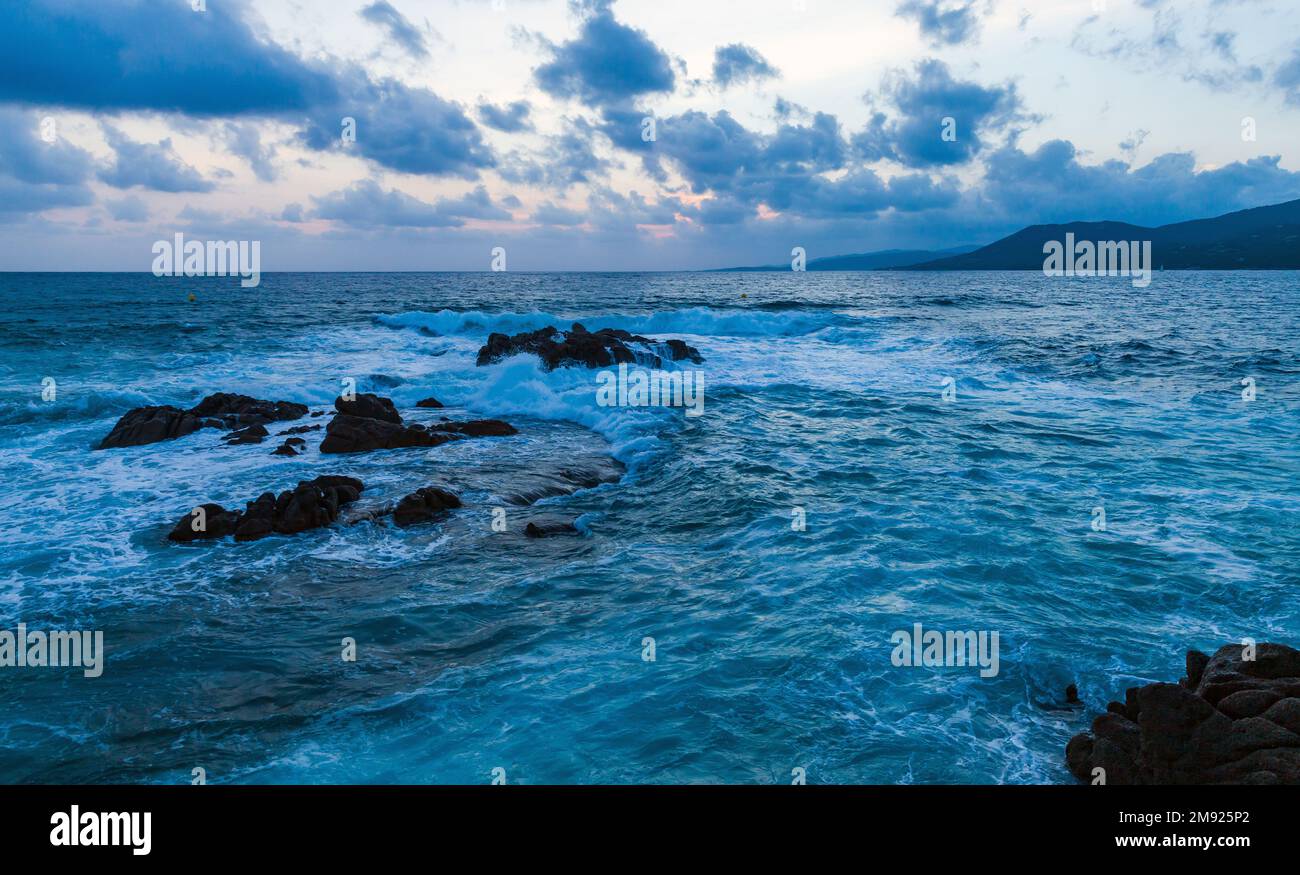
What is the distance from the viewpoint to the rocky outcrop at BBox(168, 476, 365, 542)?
1359 cm

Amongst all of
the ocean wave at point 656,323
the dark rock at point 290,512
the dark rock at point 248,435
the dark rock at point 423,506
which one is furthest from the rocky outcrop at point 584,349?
the dark rock at point 290,512

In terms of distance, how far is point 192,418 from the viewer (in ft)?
74.5

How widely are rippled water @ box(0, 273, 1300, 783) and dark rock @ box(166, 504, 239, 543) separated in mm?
404

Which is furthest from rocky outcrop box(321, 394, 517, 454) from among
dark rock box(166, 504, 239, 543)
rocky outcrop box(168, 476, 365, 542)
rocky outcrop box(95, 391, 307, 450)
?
dark rock box(166, 504, 239, 543)

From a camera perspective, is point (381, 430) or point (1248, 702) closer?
point (1248, 702)

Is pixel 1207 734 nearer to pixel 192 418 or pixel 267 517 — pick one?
pixel 267 517

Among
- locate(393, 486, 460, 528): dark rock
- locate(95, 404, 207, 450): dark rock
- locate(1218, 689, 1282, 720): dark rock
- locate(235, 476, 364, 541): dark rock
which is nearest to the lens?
locate(1218, 689, 1282, 720): dark rock

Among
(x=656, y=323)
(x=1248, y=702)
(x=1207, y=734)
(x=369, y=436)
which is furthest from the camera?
(x=656, y=323)

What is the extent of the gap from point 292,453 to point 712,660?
1490 cm

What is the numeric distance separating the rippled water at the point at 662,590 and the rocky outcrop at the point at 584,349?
7.97 metres

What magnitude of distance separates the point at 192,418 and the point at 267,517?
1134 cm

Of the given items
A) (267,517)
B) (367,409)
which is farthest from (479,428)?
(267,517)

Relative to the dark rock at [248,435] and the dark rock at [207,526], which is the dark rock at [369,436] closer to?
the dark rock at [248,435]

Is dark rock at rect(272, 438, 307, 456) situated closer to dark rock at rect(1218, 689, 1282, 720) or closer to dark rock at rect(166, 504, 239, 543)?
dark rock at rect(166, 504, 239, 543)
